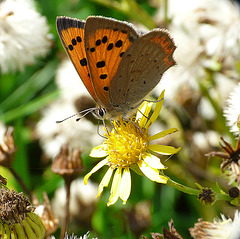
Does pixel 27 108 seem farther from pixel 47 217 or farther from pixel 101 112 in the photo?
pixel 47 217

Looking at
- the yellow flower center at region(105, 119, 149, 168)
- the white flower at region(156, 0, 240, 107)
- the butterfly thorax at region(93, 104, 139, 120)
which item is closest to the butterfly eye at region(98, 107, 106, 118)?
the butterfly thorax at region(93, 104, 139, 120)

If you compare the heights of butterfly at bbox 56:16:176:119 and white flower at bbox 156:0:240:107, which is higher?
butterfly at bbox 56:16:176:119

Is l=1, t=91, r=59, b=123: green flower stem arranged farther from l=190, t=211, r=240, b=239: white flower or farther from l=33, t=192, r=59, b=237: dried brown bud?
l=190, t=211, r=240, b=239: white flower

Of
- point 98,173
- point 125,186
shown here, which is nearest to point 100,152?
point 125,186

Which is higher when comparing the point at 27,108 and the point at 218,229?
the point at 218,229

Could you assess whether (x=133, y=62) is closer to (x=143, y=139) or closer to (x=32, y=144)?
(x=143, y=139)

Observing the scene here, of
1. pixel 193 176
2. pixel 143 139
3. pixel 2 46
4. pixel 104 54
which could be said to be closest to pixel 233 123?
pixel 143 139

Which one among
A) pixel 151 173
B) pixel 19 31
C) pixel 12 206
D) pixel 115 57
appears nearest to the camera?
pixel 12 206
